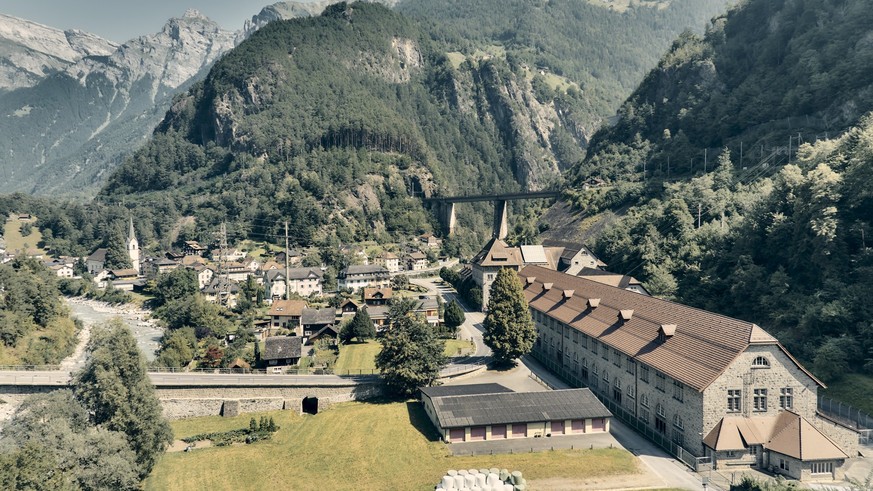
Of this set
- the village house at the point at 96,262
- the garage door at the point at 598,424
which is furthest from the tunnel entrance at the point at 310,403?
the village house at the point at 96,262

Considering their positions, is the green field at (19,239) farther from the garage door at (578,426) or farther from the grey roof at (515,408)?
the garage door at (578,426)

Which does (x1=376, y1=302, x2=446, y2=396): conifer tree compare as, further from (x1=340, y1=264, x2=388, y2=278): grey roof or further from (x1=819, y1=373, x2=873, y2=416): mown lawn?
(x1=340, y1=264, x2=388, y2=278): grey roof

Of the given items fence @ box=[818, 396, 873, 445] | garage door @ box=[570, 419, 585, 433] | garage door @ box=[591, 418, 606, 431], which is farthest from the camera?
garage door @ box=[591, 418, 606, 431]

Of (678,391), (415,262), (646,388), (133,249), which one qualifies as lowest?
(646,388)

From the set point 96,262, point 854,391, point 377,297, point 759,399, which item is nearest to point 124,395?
point 759,399

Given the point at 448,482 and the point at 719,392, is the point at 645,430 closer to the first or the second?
the point at 719,392

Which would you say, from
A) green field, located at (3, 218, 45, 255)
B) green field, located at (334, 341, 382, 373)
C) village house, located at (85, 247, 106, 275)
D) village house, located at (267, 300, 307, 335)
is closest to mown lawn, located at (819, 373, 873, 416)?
green field, located at (334, 341, 382, 373)
